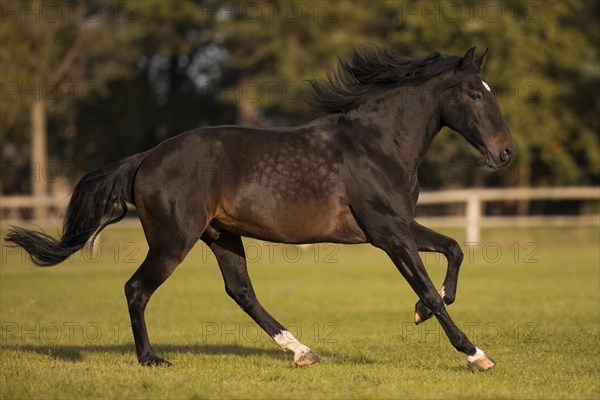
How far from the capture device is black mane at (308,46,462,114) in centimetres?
757

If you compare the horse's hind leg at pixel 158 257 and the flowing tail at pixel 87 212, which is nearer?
the horse's hind leg at pixel 158 257

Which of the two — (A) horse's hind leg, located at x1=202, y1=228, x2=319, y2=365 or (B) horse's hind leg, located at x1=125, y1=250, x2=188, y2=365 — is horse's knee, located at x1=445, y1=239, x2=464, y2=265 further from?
(B) horse's hind leg, located at x1=125, y1=250, x2=188, y2=365

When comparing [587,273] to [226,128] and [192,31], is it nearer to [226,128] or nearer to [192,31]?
[226,128]

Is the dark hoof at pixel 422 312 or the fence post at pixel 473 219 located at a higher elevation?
the dark hoof at pixel 422 312

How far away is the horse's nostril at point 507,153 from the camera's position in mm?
7267

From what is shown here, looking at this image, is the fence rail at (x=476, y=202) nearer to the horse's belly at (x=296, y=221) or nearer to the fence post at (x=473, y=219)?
the fence post at (x=473, y=219)

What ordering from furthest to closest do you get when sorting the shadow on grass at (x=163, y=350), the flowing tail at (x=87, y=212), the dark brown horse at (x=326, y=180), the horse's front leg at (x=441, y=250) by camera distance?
the shadow on grass at (x=163, y=350) < the flowing tail at (x=87, y=212) < the horse's front leg at (x=441, y=250) < the dark brown horse at (x=326, y=180)

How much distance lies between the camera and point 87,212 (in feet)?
25.5

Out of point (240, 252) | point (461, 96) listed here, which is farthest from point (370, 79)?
point (240, 252)

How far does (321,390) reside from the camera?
5992 mm

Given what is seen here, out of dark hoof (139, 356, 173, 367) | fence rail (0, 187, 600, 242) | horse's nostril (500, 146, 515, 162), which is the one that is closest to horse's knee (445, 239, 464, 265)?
horse's nostril (500, 146, 515, 162)

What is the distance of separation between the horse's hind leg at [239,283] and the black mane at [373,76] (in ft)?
4.90

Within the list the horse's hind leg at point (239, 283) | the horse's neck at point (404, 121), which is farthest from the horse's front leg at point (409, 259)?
the horse's hind leg at point (239, 283)

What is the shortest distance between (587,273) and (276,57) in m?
19.6
